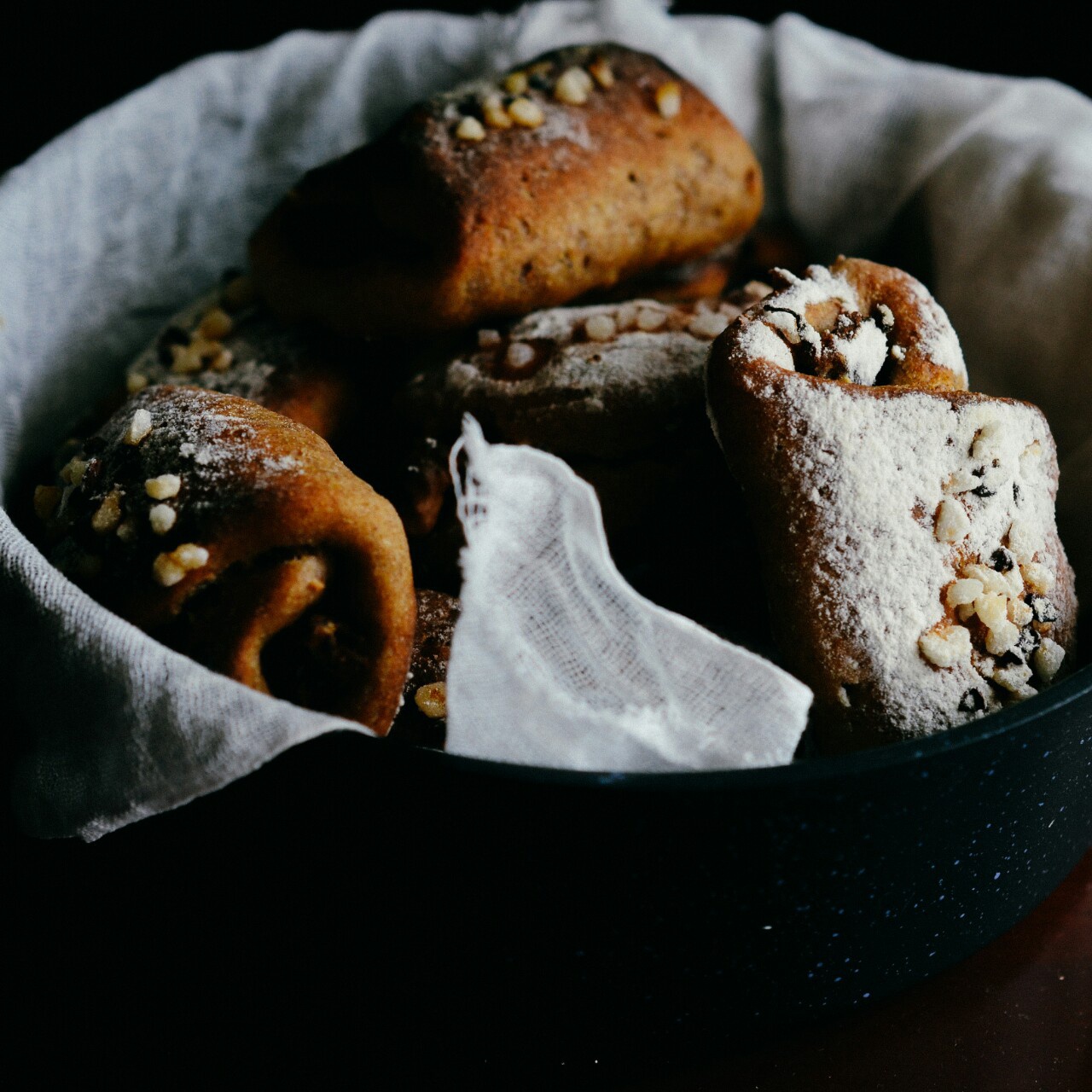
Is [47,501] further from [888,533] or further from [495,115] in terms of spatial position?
[888,533]

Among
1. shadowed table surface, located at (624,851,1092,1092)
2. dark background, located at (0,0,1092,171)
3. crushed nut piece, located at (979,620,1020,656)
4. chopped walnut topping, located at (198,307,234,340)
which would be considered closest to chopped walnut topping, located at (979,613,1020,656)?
crushed nut piece, located at (979,620,1020,656)

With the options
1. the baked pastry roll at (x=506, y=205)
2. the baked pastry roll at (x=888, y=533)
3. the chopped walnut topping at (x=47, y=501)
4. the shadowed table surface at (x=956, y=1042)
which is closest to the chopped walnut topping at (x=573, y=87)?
the baked pastry roll at (x=506, y=205)

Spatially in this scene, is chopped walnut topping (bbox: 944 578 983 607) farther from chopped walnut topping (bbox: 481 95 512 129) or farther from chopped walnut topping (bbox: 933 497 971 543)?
chopped walnut topping (bbox: 481 95 512 129)

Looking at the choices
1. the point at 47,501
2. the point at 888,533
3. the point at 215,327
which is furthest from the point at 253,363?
the point at 888,533

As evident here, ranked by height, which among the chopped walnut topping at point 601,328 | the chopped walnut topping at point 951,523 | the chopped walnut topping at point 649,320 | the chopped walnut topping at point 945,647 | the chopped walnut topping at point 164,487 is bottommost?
the chopped walnut topping at point 945,647

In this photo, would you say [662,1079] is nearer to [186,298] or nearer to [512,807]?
[512,807]

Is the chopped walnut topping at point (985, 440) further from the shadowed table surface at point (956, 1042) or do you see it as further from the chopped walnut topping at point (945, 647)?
the shadowed table surface at point (956, 1042)

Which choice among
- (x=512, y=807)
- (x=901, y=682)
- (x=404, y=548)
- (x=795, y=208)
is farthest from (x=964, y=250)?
(x=512, y=807)
